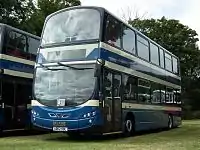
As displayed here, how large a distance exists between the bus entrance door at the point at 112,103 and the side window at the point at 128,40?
4.51 ft

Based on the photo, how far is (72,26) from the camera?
606 inches

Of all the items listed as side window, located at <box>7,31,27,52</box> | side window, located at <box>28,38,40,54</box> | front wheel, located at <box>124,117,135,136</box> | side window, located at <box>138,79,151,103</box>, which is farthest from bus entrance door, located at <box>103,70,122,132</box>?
side window, located at <box>28,38,40,54</box>

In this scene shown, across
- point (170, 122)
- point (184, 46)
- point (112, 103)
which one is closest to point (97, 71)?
point (112, 103)

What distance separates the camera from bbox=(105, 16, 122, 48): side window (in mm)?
15291

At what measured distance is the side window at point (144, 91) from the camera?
60.1 feet

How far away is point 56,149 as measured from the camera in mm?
12055

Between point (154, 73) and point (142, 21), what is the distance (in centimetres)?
3464

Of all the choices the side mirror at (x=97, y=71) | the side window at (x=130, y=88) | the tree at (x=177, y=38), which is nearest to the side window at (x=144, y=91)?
the side window at (x=130, y=88)

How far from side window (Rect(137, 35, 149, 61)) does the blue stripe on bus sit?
4380mm

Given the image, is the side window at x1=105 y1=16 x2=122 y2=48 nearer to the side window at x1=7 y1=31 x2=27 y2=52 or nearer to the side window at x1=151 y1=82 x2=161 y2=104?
the side window at x1=7 y1=31 x2=27 y2=52

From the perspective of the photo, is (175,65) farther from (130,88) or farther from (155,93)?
(130,88)

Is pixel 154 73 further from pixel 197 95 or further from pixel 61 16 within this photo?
pixel 197 95

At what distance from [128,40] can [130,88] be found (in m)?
1.77

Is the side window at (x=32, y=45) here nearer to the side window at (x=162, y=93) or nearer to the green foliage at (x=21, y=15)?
the side window at (x=162, y=93)
